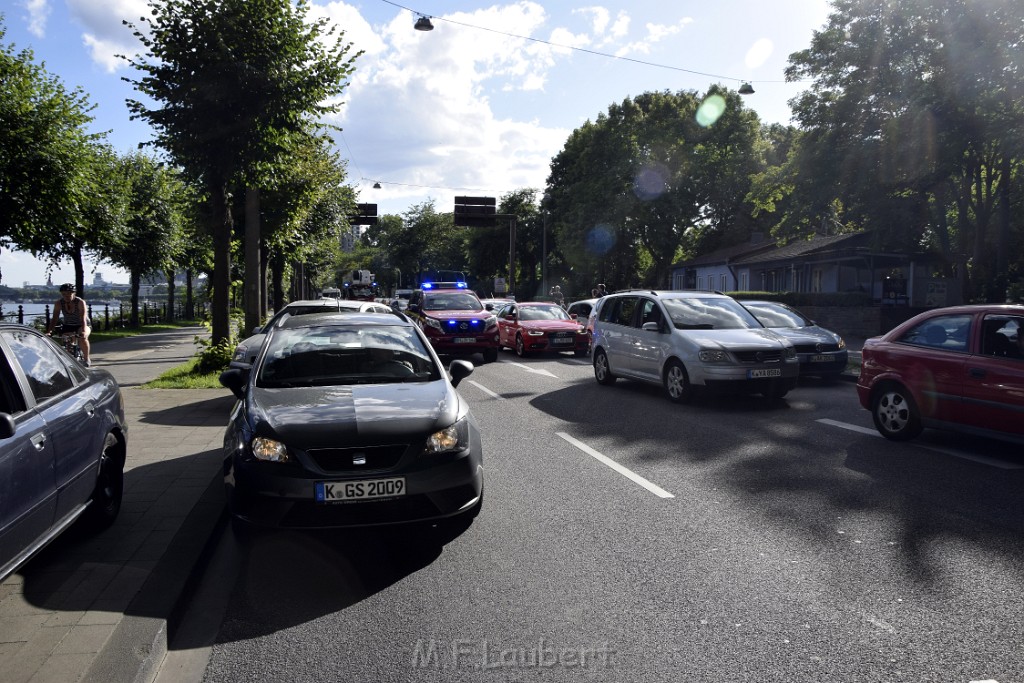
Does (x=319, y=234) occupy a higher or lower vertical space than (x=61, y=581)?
higher

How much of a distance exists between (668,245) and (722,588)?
45971 mm

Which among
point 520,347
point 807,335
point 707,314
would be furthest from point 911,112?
point 707,314

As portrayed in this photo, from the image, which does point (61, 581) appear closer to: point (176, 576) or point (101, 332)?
point (176, 576)

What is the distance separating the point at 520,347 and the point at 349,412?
16326 millimetres

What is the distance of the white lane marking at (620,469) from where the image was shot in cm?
663

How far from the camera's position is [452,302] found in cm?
2125

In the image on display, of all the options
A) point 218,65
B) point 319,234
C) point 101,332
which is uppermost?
point 218,65

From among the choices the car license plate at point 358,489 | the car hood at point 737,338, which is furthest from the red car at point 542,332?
the car license plate at point 358,489

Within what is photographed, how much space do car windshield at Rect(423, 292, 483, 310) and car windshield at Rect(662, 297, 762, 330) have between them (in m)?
8.77

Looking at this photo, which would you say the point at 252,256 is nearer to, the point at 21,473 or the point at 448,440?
the point at 448,440

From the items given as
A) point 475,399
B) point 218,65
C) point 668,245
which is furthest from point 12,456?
point 668,245

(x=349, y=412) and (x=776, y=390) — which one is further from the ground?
(x=349, y=412)

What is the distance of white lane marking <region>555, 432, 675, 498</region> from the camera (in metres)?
6.63

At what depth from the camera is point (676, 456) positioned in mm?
8062
